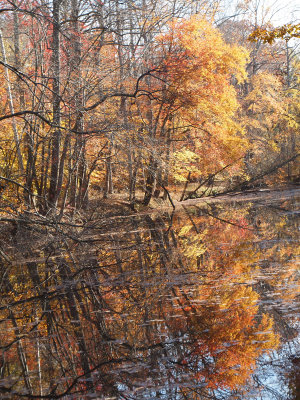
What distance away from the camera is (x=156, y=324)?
5117 millimetres

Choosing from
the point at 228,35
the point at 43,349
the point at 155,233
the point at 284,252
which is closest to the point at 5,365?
the point at 43,349

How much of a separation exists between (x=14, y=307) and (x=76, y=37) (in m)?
11.4

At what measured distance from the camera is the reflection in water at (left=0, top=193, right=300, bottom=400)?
3709 millimetres

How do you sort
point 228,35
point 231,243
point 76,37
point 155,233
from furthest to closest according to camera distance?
point 228,35 < point 76,37 < point 155,233 < point 231,243

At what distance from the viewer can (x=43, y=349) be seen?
15.5 feet

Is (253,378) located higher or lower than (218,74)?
lower

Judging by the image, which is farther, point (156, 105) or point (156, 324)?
point (156, 105)

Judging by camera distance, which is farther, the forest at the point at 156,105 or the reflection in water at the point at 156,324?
the forest at the point at 156,105

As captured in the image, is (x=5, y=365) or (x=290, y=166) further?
(x=290, y=166)

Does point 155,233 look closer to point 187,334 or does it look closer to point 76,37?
point 76,37

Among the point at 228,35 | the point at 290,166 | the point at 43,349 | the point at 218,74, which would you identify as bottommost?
the point at 290,166

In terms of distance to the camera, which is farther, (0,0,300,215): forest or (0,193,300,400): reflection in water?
(0,0,300,215): forest

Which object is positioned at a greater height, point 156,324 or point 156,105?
point 156,105

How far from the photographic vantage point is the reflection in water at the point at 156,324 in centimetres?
371
